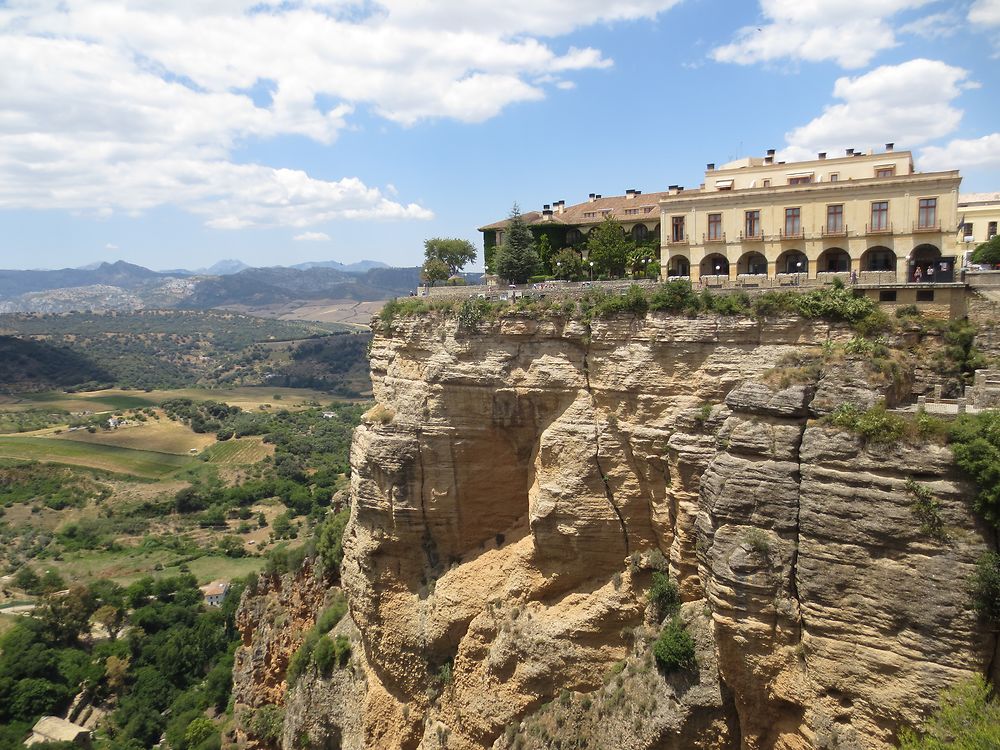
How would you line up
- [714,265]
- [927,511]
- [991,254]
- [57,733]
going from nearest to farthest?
[927,511] → [714,265] → [991,254] → [57,733]

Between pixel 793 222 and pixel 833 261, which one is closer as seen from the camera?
pixel 793 222

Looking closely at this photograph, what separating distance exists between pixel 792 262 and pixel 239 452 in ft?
333

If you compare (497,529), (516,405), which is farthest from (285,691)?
(516,405)

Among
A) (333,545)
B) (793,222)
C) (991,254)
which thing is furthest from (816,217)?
(333,545)

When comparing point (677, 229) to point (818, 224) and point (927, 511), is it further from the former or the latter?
point (927, 511)

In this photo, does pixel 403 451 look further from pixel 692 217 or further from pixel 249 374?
pixel 249 374

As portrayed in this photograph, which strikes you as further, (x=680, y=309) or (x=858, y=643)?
(x=680, y=309)

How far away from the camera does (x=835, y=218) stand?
2611 cm

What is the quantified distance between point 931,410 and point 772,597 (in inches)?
238

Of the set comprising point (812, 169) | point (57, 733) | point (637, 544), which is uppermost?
point (812, 169)

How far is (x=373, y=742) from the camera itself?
1098 inches

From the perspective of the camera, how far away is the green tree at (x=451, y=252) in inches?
1665

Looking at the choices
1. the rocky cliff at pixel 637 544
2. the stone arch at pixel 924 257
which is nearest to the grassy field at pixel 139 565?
the rocky cliff at pixel 637 544

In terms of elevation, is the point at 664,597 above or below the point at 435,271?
below
